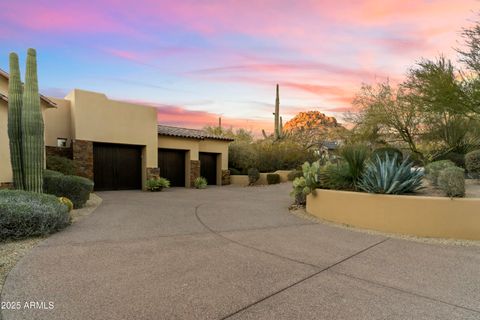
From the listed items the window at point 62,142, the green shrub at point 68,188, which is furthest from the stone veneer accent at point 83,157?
the green shrub at point 68,188

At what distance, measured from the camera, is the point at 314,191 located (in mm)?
8891

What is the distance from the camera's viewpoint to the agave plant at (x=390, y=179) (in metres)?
7.21

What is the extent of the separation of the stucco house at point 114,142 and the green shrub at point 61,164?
64cm

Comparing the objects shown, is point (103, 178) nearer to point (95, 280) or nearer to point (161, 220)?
point (161, 220)

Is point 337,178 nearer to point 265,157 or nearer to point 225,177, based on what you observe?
point 225,177

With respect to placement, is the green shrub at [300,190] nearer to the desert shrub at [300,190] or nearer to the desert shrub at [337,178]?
the desert shrub at [300,190]

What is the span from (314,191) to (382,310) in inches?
224

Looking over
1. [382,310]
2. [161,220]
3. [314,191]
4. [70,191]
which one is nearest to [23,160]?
[70,191]

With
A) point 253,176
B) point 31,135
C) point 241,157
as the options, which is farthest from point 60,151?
point 241,157

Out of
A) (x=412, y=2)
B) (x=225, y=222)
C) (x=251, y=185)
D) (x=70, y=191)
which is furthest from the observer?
(x=251, y=185)

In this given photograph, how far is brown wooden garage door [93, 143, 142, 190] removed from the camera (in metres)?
15.8

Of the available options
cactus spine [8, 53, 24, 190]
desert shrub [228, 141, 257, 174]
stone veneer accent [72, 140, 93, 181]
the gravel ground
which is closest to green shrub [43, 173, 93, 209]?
cactus spine [8, 53, 24, 190]

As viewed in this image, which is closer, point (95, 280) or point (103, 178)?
point (95, 280)

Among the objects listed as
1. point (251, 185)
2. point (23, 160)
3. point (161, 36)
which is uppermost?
point (161, 36)
